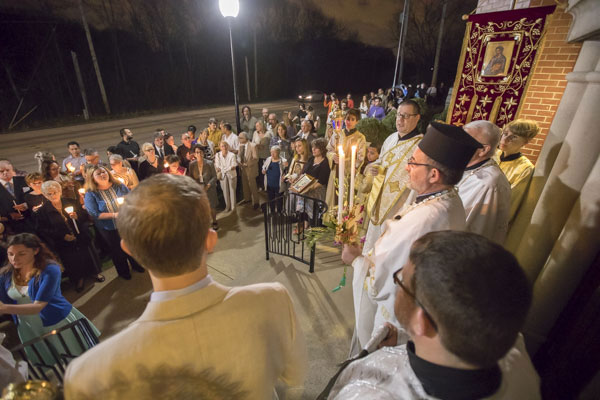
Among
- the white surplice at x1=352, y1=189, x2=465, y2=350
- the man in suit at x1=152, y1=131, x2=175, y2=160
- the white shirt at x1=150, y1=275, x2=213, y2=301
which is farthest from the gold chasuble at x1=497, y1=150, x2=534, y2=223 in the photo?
the man in suit at x1=152, y1=131, x2=175, y2=160

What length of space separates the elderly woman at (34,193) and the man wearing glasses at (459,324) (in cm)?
523

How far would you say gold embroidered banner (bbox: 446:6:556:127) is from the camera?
4488 millimetres

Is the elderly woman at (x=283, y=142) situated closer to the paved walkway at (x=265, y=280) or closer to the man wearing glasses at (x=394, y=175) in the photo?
the paved walkway at (x=265, y=280)

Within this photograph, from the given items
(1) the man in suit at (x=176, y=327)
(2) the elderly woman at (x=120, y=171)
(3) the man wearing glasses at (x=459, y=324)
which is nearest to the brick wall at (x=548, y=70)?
(3) the man wearing glasses at (x=459, y=324)

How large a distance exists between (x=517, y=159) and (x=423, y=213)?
8.56 ft

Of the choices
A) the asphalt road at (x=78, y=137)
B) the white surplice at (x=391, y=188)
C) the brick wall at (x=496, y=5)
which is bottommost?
the asphalt road at (x=78, y=137)

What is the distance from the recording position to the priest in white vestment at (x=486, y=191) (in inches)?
113

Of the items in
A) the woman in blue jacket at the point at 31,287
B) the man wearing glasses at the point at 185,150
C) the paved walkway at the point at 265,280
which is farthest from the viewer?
the man wearing glasses at the point at 185,150

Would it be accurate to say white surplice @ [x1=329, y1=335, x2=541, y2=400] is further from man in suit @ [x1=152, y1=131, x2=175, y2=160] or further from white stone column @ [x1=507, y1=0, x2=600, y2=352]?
man in suit @ [x1=152, y1=131, x2=175, y2=160]

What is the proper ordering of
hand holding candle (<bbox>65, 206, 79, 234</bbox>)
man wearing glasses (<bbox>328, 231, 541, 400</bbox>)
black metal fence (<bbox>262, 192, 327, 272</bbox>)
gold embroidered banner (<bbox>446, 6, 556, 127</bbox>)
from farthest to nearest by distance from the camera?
black metal fence (<bbox>262, 192, 327, 272</bbox>)
gold embroidered banner (<bbox>446, 6, 556, 127</bbox>)
hand holding candle (<bbox>65, 206, 79, 234</bbox>)
man wearing glasses (<bbox>328, 231, 541, 400</bbox>)

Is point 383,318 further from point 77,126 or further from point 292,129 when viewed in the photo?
point 77,126

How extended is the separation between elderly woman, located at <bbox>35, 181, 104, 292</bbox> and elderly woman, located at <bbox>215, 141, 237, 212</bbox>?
2853mm

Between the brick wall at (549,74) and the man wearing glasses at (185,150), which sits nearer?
the brick wall at (549,74)

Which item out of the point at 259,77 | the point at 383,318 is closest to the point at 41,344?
the point at 383,318
